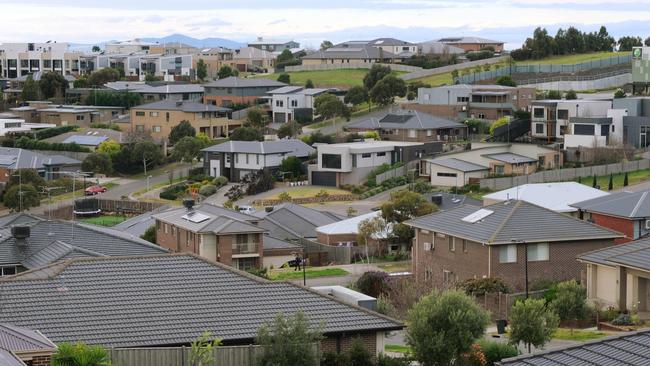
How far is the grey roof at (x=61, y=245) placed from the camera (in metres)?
29.3

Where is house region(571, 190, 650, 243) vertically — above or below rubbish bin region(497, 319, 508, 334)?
above

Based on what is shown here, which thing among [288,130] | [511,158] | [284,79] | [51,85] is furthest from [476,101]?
[51,85]

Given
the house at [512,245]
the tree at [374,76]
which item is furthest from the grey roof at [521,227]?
the tree at [374,76]

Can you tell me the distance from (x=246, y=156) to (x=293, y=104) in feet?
70.5

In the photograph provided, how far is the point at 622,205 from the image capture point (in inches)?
1564

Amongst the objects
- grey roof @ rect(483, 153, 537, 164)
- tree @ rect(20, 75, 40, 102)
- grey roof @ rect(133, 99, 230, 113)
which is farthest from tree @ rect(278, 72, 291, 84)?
grey roof @ rect(483, 153, 537, 164)

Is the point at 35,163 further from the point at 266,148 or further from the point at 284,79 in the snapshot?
the point at 284,79

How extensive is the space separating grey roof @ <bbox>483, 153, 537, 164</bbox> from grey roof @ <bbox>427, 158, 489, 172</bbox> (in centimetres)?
108

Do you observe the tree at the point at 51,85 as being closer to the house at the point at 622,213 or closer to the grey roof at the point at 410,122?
the grey roof at the point at 410,122

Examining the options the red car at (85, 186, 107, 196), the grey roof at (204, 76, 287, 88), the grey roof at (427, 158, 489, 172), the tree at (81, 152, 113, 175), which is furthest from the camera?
the grey roof at (204, 76, 287, 88)

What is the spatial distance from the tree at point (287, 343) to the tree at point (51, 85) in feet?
307

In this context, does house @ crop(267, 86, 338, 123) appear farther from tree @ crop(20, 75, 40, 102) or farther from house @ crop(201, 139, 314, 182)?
tree @ crop(20, 75, 40, 102)

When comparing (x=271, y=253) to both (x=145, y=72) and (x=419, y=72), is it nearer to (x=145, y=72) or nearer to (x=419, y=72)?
(x=419, y=72)

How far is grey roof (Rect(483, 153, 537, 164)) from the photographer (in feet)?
210
